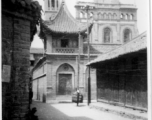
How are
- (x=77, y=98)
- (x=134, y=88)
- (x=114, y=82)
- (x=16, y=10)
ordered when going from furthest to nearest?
(x=77, y=98) < (x=114, y=82) < (x=134, y=88) < (x=16, y=10)

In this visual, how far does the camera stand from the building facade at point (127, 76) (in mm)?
8703

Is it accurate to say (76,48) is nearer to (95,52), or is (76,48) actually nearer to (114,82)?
(95,52)

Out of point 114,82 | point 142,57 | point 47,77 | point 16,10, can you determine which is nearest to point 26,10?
point 16,10

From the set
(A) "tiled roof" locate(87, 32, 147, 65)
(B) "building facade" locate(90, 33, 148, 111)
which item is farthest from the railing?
(A) "tiled roof" locate(87, 32, 147, 65)

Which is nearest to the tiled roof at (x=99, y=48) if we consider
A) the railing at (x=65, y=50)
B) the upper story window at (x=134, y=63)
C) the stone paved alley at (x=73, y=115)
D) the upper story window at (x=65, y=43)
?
the upper story window at (x=65, y=43)

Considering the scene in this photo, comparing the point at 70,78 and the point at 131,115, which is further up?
the point at 70,78

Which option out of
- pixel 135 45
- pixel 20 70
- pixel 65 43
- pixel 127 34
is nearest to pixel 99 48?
pixel 65 43

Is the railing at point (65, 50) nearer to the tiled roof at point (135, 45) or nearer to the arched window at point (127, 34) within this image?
the tiled roof at point (135, 45)

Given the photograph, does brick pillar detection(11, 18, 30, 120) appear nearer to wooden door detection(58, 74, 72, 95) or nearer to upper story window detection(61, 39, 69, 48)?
wooden door detection(58, 74, 72, 95)

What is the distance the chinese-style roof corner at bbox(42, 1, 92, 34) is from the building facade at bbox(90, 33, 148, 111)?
561cm

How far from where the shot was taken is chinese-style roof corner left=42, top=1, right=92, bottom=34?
59.1 feet

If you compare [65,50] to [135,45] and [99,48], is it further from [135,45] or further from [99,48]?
[135,45]

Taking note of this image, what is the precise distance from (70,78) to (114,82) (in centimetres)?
677

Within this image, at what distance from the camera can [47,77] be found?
57.0ft
